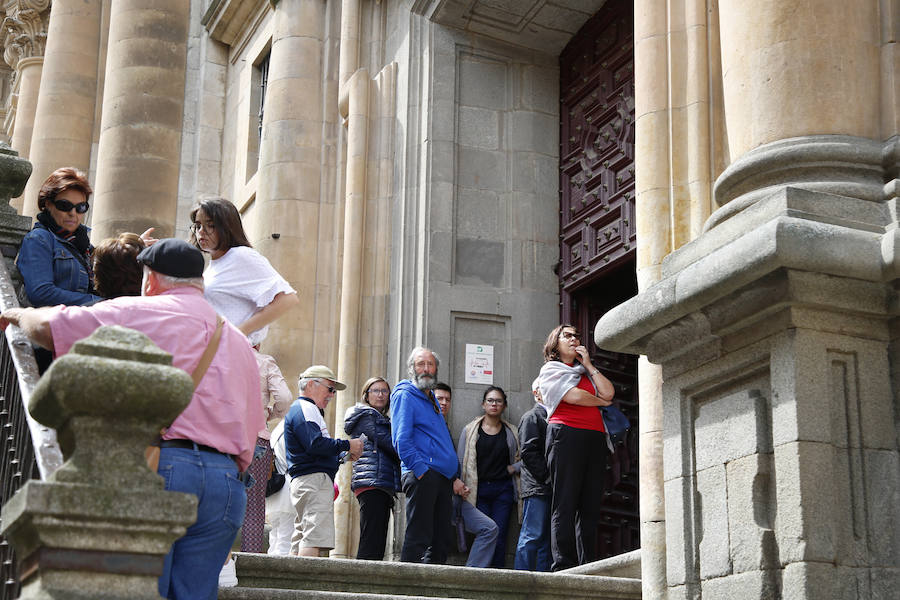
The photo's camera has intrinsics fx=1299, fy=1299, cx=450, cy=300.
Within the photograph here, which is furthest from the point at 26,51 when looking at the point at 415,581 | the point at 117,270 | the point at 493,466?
the point at 117,270

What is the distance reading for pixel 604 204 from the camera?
37.5ft

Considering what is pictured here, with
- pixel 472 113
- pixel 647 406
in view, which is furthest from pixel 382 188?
pixel 647 406

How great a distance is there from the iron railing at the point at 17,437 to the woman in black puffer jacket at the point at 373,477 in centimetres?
338

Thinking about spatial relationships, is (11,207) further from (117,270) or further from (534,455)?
(534,455)

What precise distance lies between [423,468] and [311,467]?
0.76m

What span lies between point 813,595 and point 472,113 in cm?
819

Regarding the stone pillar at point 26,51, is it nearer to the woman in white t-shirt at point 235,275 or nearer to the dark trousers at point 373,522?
the dark trousers at point 373,522

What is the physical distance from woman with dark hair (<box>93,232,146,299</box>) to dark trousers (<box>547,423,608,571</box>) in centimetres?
366

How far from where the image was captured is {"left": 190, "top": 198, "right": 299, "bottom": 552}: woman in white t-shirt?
5.84 meters

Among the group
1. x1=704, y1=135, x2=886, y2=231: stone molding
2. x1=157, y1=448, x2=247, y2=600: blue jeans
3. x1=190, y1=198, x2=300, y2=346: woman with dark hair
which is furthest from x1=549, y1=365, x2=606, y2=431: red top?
x1=157, y1=448, x2=247, y2=600: blue jeans

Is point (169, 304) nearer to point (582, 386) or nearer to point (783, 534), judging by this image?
point (783, 534)

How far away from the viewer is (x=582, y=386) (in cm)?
880

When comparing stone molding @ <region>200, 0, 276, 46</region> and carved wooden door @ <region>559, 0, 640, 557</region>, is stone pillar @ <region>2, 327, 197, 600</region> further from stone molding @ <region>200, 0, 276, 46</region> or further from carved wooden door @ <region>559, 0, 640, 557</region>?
stone molding @ <region>200, 0, 276, 46</region>

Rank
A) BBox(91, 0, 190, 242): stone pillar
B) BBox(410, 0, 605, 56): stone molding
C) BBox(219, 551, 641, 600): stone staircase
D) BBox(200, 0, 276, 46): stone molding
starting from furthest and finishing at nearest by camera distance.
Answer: BBox(200, 0, 276, 46): stone molding
BBox(91, 0, 190, 242): stone pillar
BBox(410, 0, 605, 56): stone molding
BBox(219, 551, 641, 600): stone staircase
